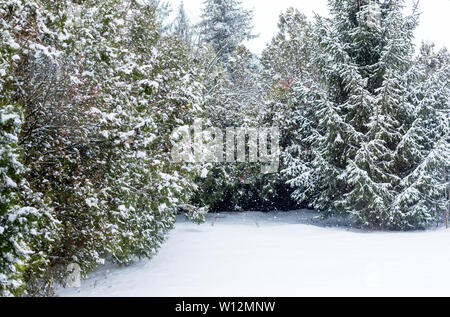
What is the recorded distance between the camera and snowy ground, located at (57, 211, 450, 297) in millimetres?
7047

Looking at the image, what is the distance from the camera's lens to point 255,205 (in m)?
19.6

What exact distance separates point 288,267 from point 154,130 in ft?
13.4

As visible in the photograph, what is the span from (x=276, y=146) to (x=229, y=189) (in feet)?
9.71

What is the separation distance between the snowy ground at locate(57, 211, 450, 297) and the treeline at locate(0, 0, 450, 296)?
0.76 meters

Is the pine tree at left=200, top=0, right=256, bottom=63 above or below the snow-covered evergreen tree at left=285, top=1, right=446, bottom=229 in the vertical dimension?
above

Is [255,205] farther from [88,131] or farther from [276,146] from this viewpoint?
[88,131]

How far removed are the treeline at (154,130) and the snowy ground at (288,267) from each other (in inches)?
29.8

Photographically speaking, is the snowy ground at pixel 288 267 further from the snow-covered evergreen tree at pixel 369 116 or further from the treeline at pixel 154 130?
the snow-covered evergreen tree at pixel 369 116

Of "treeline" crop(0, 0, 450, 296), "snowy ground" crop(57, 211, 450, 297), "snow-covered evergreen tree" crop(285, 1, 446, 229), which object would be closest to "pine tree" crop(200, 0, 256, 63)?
"treeline" crop(0, 0, 450, 296)

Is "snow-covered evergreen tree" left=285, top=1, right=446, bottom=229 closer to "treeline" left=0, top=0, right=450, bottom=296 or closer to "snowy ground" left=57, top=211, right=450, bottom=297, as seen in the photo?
"treeline" left=0, top=0, right=450, bottom=296

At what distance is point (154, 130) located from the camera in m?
7.71

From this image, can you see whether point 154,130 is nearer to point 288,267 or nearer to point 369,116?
point 288,267

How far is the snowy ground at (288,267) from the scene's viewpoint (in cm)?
705

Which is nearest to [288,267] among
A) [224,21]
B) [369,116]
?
[369,116]
